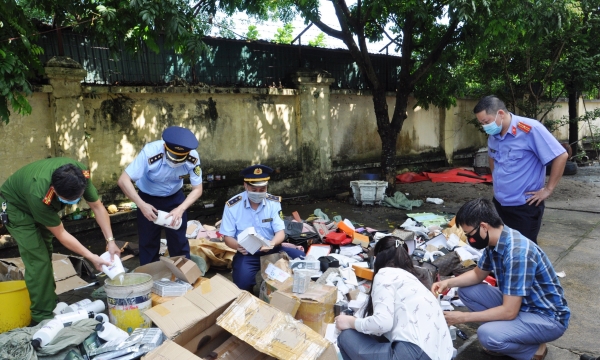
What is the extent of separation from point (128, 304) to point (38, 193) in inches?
39.9

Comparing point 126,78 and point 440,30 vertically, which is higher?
point 440,30

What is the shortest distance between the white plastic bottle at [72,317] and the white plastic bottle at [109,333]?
0.78 ft

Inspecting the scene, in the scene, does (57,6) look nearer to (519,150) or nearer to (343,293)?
(343,293)

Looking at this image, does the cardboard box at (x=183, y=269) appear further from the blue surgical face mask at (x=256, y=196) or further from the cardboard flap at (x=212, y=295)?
the blue surgical face mask at (x=256, y=196)

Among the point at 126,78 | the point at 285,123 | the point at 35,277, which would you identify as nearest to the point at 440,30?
the point at 285,123

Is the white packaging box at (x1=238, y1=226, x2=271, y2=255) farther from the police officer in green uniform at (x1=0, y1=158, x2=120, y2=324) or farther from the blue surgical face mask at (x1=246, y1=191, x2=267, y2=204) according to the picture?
the police officer in green uniform at (x1=0, y1=158, x2=120, y2=324)

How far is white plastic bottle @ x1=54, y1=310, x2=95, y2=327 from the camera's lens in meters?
3.05

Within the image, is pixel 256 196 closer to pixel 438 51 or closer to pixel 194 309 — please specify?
pixel 194 309

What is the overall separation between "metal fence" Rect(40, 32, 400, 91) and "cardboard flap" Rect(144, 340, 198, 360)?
3891 millimetres

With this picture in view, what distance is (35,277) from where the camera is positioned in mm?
3369

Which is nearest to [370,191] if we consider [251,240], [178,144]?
[251,240]

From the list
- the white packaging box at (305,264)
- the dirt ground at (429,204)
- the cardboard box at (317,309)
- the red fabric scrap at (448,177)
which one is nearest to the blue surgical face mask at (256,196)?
the white packaging box at (305,264)

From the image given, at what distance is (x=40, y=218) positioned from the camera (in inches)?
126

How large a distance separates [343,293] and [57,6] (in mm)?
4158
